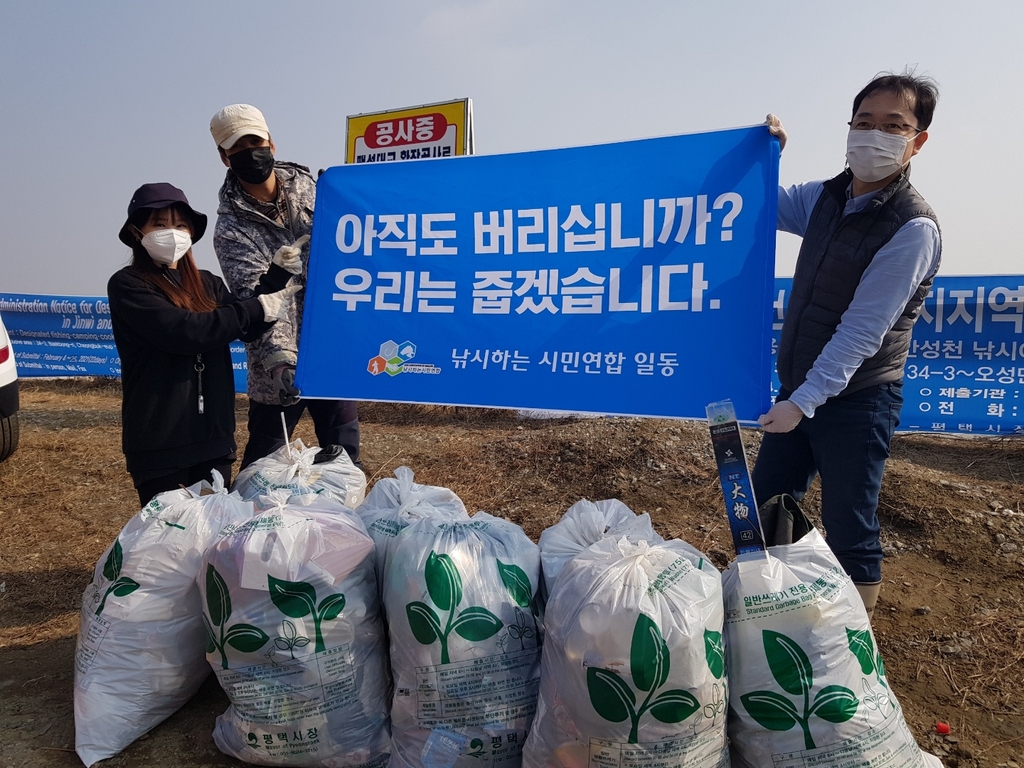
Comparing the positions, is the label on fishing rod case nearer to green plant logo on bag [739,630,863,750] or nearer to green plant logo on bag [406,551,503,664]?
green plant logo on bag [739,630,863,750]

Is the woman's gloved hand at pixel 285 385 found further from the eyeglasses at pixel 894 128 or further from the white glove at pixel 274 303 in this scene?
the eyeglasses at pixel 894 128

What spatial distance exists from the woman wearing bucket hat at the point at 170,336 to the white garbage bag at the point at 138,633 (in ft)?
1.53

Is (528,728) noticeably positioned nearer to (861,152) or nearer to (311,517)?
(311,517)

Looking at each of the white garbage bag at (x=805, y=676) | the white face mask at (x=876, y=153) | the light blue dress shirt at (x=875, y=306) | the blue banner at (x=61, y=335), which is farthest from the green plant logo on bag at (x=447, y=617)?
the blue banner at (x=61, y=335)

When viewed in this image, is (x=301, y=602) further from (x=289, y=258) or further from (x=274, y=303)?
(x=289, y=258)

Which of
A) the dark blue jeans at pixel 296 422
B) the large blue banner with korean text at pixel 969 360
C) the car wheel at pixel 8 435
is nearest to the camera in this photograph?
the dark blue jeans at pixel 296 422

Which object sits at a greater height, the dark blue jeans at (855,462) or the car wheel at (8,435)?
the dark blue jeans at (855,462)

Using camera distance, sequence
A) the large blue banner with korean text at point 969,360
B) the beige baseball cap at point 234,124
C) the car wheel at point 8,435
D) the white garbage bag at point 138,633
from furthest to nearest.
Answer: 1. the large blue banner with korean text at point 969,360
2. the car wheel at point 8,435
3. the beige baseball cap at point 234,124
4. the white garbage bag at point 138,633

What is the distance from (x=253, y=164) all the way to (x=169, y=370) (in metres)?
0.84

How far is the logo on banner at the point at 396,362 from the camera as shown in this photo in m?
2.44

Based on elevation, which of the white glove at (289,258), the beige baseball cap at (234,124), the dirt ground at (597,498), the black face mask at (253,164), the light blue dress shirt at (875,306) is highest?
the beige baseball cap at (234,124)

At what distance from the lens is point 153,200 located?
2311 millimetres

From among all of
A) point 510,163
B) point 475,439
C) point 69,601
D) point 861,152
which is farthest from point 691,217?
point 475,439

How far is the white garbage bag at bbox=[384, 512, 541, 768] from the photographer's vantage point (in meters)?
1.62
